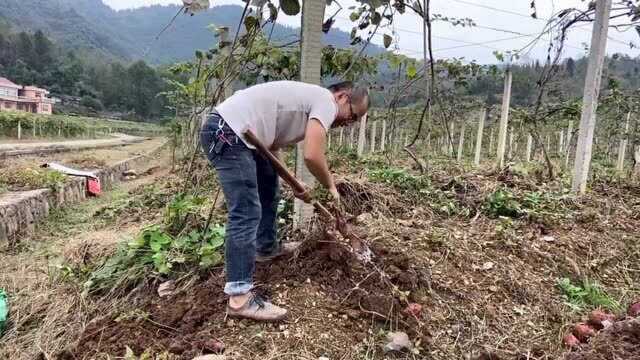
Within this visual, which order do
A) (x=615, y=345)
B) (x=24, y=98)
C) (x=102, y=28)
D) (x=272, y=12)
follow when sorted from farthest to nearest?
(x=102, y=28)
(x=24, y=98)
(x=272, y=12)
(x=615, y=345)

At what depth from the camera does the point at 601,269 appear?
10.9 feet

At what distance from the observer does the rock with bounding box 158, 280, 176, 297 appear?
8.54 ft

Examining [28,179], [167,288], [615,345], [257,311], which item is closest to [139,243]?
[167,288]

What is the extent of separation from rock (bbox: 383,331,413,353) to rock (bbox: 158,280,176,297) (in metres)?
1.20

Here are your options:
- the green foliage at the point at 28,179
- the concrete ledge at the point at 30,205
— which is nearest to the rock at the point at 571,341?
the concrete ledge at the point at 30,205

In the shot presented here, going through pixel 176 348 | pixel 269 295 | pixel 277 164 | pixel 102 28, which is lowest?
pixel 176 348

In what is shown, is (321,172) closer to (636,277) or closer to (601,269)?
(601,269)

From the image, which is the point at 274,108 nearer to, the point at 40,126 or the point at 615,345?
the point at 615,345

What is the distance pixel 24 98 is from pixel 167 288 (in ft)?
181

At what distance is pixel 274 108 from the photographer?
2.24m

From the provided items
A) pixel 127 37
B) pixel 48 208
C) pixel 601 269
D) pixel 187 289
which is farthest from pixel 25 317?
pixel 127 37

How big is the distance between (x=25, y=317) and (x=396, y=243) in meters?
2.26

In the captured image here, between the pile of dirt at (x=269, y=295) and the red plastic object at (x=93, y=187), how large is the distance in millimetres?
7317

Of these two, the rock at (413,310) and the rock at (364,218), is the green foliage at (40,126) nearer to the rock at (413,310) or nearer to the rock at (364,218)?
the rock at (364,218)
